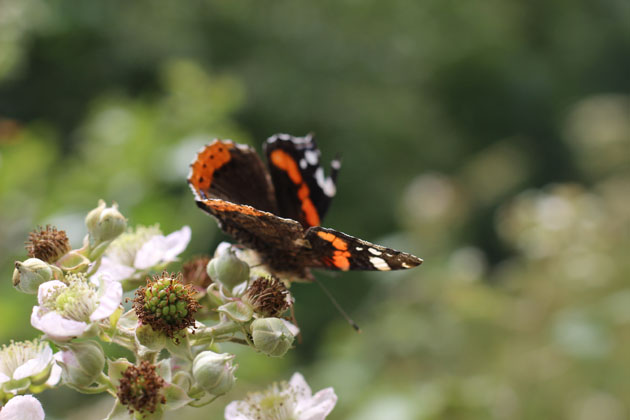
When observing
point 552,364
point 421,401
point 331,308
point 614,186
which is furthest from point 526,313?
point 331,308

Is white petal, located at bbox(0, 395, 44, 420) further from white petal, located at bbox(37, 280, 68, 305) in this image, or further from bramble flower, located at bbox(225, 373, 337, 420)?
bramble flower, located at bbox(225, 373, 337, 420)

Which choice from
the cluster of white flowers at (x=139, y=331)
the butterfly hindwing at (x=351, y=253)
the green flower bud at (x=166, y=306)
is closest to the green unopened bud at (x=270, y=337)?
the cluster of white flowers at (x=139, y=331)

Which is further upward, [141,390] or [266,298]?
[266,298]

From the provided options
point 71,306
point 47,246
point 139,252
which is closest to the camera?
point 71,306

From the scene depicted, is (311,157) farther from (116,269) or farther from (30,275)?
(30,275)

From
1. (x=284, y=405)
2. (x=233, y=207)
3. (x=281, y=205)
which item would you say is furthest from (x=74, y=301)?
(x=281, y=205)

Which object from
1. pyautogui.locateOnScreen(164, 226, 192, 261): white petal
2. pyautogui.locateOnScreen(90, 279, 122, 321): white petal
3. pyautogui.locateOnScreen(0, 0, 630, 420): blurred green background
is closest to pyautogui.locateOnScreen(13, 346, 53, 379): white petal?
pyautogui.locateOnScreen(90, 279, 122, 321): white petal
